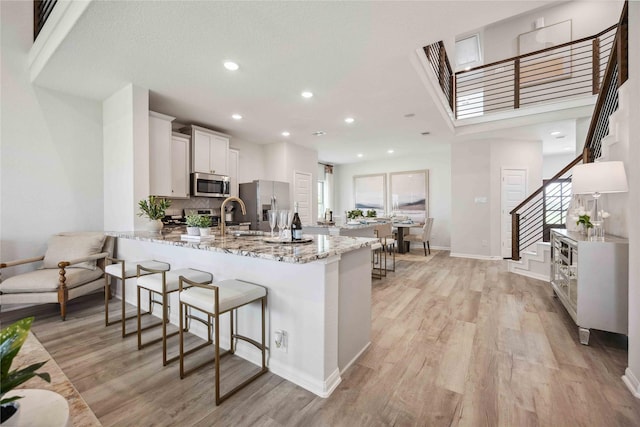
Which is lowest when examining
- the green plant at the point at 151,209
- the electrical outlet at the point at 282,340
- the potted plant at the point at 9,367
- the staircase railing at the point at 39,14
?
the electrical outlet at the point at 282,340

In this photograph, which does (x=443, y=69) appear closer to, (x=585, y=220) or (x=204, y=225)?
(x=585, y=220)

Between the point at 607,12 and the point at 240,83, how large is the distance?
780 cm

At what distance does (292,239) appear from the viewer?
2.19m

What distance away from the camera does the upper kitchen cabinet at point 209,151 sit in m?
4.69

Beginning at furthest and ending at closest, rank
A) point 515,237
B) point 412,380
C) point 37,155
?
point 515,237
point 37,155
point 412,380

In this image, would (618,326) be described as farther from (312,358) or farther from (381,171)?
(381,171)

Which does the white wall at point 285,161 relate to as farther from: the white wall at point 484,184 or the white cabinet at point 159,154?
the white wall at point 484,184

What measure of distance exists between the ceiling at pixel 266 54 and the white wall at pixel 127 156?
7.5 inches

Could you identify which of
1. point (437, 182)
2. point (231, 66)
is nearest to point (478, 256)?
point (437, 182)

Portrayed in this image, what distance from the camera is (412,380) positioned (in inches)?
73.8

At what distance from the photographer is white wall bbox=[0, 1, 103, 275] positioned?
3.14 m

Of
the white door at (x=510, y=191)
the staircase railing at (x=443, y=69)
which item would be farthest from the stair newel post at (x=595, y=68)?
the staircase railing at (x=443, y=69)

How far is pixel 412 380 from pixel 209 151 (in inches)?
183

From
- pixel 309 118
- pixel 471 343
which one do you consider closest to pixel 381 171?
pixel 309 118
